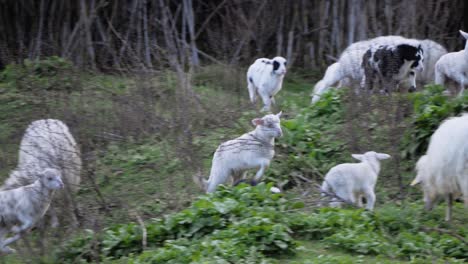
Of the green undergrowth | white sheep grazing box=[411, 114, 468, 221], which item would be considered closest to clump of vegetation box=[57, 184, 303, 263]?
the green undergrowth

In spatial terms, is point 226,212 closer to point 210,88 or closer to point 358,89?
point 358,89

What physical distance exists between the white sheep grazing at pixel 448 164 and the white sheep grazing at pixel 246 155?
187cm

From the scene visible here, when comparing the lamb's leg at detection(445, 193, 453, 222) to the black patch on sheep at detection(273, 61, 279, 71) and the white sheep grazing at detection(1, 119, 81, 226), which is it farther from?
the black patch on sheep at detection(273, 61, 279, 71)

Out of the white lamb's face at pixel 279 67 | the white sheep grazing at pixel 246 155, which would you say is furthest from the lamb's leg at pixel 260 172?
the white lamb's face at pixel 279 67

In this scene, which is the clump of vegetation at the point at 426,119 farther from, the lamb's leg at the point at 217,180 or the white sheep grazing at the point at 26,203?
the white sheep grazing at the point at 26,203

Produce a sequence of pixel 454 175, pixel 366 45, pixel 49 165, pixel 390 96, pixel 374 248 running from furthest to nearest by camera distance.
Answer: pixel 366 45 < pixel 390 96 < pixel 49 165 < pixel 454 175 < pixel 374 248

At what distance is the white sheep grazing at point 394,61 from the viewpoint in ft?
41.5

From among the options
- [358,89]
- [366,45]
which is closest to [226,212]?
[358,89]

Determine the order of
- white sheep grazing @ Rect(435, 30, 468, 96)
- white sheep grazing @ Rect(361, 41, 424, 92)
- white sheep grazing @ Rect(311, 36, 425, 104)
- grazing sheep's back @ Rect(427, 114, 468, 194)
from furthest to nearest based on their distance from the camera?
white sheep grazing @ Rect(311, 36, 425, 104), white sheep grazing @ Rect(361, 41, 424, 92), white sheep grazing @ Rect(435, 30, 468, 96), grazing sheep's back @ Rect(427, 114, 468, 194)

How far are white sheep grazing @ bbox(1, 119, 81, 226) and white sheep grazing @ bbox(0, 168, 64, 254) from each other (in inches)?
4.7

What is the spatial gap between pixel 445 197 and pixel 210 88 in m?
6.55

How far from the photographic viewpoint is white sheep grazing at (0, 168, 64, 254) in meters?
8.48

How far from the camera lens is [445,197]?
27.1 feet

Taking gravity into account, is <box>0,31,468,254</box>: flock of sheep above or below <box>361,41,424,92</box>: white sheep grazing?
below
